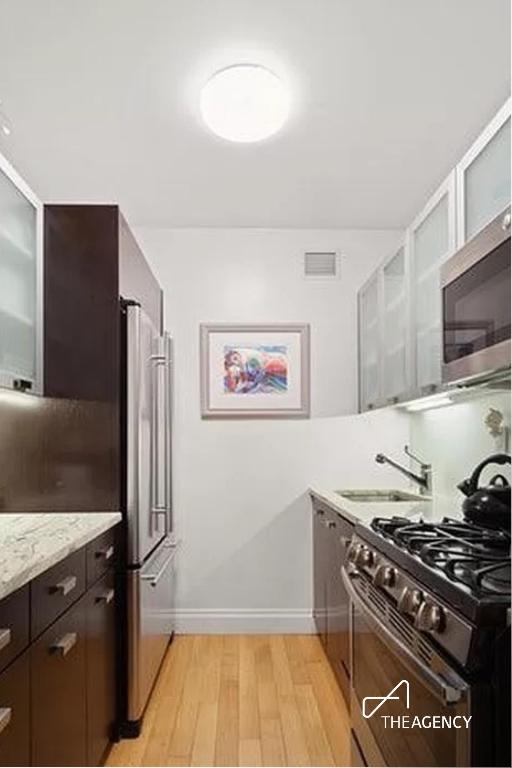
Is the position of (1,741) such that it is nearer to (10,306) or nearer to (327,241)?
(10,306)

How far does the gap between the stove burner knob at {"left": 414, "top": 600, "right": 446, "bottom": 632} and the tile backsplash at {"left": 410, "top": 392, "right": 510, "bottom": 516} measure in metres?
1.39

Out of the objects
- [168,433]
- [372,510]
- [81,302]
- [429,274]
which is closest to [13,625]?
[81,302]

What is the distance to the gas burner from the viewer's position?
1.32 metres

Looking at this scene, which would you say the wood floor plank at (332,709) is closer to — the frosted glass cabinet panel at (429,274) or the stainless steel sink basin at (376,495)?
the stainless steel sink basin at (376,495)

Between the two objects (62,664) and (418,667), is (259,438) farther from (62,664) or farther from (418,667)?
(418,667)

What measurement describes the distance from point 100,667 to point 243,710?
2.85 ft

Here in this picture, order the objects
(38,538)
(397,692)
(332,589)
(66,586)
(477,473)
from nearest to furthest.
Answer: (397,692), (66,586), (38,538), (477,473), (332,589)

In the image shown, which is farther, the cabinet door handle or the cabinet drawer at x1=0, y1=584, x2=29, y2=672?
the cabinet door handle

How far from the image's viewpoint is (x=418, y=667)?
1383 millimetres

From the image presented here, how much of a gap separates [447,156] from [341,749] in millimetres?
2624

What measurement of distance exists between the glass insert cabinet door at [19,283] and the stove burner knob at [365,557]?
1319 millimetres

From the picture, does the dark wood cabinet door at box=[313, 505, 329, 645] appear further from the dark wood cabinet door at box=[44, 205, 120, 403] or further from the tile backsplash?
the dark wood cabinet door at box=[44, 205, 120, 403]

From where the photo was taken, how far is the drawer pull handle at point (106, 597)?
7.66 ft

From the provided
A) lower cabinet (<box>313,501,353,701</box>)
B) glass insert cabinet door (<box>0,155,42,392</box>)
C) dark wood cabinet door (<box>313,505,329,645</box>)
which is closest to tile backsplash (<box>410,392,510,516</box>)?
lower cabinet (<box>313,501,353,701</box>)
